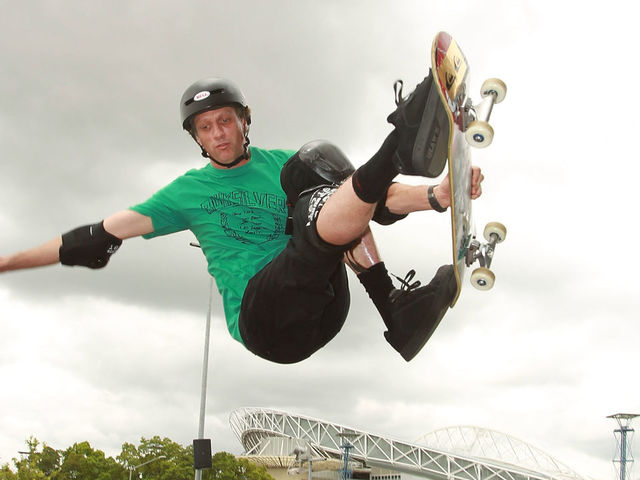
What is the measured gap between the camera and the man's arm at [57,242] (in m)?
4.70

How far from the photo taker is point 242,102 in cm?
507

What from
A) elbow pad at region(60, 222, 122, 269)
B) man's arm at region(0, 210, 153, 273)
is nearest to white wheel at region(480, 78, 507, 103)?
man's arm at region(0, 210, 153, 273)

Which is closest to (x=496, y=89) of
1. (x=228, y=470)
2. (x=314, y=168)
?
(x=314, y=168)

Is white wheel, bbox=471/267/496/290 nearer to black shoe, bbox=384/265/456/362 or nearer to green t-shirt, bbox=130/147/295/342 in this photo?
black shoe, bbox=384/265/456/362

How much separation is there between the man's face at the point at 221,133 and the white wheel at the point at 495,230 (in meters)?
1.90

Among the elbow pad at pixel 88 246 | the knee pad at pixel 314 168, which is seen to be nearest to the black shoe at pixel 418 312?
the knee pad at pixel 314 168

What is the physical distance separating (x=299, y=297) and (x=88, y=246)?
1.74 m

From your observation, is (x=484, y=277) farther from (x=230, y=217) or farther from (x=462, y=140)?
→ (x=230, y=217)

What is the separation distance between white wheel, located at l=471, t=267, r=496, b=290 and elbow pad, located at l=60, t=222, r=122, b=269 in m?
2.70

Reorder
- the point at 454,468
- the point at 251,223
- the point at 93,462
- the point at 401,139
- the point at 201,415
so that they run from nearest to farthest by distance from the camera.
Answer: the point at 401,139
the point at 251,223
the point at 201,415
the point at 93,462
the point at 454,468

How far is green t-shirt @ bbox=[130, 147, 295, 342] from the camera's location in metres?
4.78

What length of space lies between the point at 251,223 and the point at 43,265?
157 centimetres

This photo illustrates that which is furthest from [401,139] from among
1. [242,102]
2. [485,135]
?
[242,102]

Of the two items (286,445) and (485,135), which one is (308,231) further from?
(286,445)
